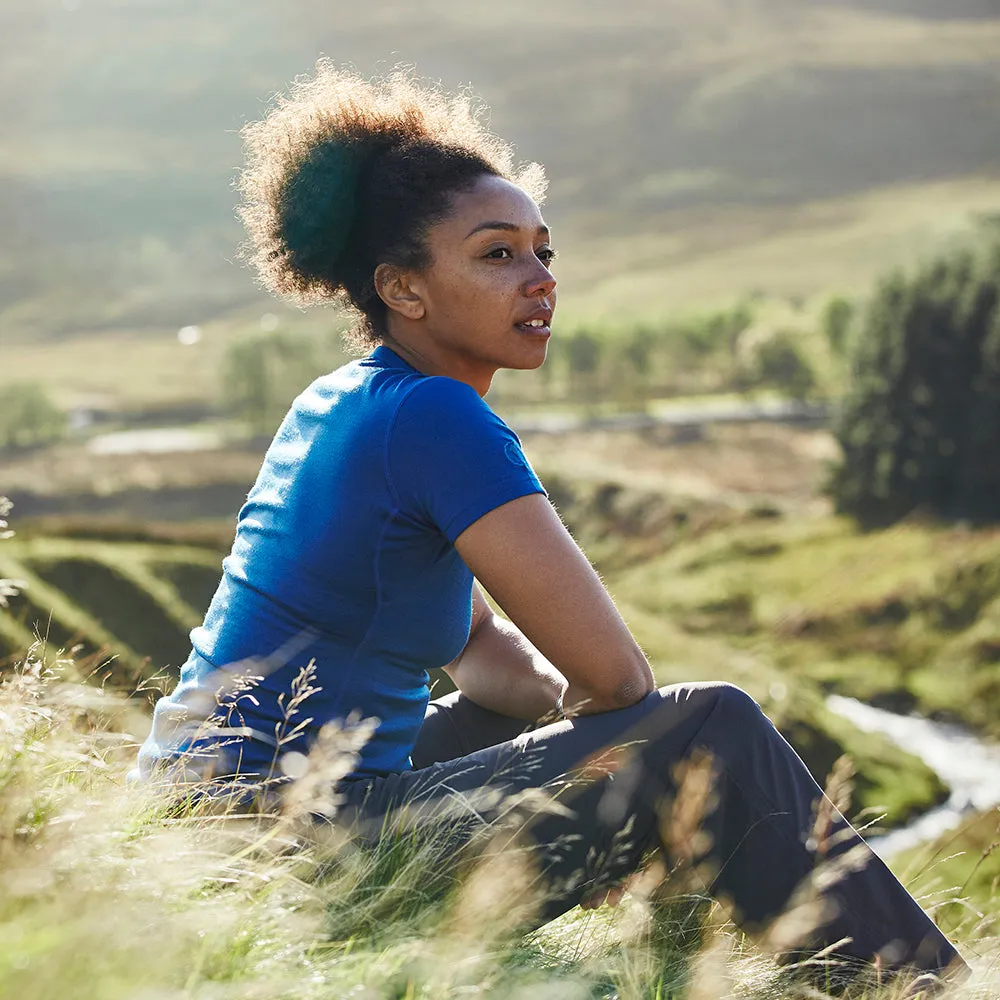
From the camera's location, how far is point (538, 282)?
375cm

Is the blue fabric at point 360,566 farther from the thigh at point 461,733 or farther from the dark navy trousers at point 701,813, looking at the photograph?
the thigh at point 461,733

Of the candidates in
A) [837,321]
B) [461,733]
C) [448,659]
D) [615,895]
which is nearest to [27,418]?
[837,321]

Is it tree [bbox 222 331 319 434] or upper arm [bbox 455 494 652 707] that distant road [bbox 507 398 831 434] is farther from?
upper arm [bbox 455 494 652 707]

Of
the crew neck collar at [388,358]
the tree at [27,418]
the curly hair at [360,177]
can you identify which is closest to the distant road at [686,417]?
the tree at [27,418]

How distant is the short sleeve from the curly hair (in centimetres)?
74

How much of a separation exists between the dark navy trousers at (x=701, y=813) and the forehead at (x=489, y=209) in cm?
148

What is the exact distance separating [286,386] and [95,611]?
62834 millimetres

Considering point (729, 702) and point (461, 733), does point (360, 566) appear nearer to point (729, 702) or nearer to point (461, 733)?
point (729, 702)

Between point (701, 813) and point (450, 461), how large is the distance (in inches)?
43.0

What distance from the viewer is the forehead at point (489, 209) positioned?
12.4 feet

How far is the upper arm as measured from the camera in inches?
124

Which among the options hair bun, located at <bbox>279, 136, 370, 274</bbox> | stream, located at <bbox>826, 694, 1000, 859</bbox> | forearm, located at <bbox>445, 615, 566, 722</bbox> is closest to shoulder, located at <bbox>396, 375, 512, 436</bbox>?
hair bun, located at <bbox>279, 136, 370, 274</bbox>

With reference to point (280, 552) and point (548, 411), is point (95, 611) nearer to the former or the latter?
point (280, 552)

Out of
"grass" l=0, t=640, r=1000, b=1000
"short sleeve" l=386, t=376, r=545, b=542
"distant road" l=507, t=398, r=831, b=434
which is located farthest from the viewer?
"distant road" l=507, t=398, r=831, b=434
